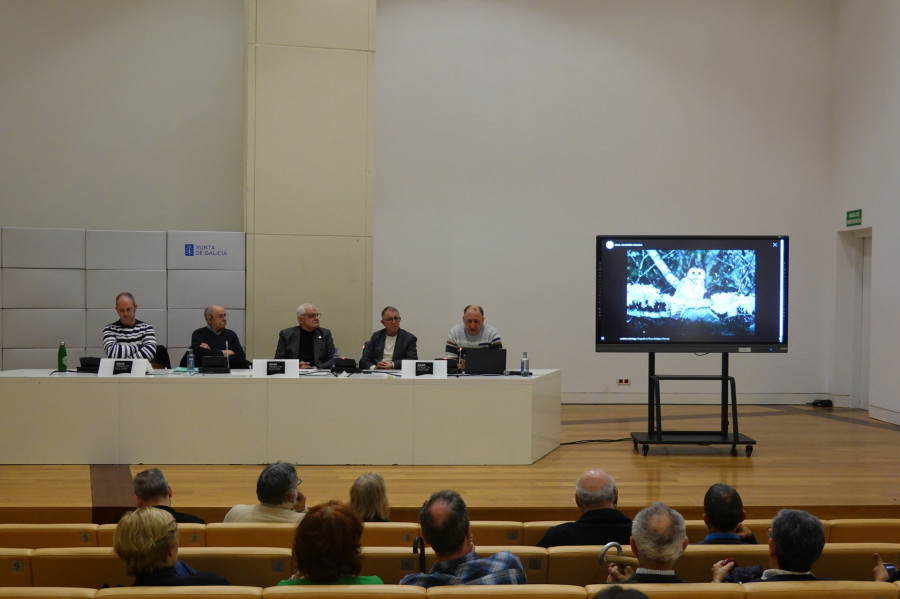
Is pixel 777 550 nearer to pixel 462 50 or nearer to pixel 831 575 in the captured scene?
pixel 831 575

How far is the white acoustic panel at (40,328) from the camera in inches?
325

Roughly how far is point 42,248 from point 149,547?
6.48 m

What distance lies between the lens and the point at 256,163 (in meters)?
8.52

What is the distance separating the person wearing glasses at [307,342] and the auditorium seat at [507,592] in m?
5.31

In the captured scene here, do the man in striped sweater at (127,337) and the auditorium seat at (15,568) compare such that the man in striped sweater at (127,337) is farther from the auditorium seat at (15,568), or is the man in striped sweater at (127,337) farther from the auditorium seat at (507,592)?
the auditorium seat at (507,592)

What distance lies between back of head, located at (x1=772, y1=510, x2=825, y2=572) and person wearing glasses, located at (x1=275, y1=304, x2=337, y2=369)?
5321 mm

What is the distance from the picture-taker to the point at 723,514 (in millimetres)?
3322

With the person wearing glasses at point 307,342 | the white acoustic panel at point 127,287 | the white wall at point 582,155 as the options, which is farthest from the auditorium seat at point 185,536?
the white wall at point 582,155

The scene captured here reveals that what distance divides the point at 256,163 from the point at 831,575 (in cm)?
675

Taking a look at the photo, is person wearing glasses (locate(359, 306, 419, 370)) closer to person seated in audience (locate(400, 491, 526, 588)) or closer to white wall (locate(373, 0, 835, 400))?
white wall (locate(373, 0, 835, 400))

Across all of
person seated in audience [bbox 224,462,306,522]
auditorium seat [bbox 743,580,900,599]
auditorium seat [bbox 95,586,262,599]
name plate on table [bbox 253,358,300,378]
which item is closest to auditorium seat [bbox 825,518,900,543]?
auditorium seat [bbox 743,580,900,599]

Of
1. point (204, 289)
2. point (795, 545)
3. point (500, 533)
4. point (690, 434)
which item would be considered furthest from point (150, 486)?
point (204, 289)

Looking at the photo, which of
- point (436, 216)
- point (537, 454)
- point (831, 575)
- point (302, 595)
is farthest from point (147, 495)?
point (436, 216)

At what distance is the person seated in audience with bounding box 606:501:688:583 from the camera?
2.64 meters
